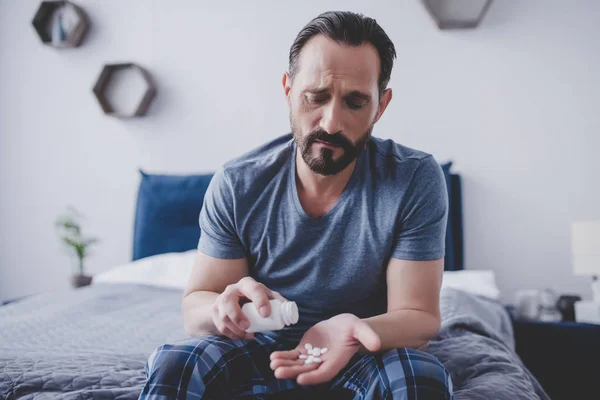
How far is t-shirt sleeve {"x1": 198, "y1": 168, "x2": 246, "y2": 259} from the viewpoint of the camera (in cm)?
123

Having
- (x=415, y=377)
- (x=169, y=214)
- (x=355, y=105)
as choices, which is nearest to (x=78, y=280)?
(x=169, y=214)

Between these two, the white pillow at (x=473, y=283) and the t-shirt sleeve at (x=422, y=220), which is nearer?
the t-shirt sleeve at (x=422, y=220)

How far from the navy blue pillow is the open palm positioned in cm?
184

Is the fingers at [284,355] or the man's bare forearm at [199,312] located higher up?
the man's bare forearm at [199,312]

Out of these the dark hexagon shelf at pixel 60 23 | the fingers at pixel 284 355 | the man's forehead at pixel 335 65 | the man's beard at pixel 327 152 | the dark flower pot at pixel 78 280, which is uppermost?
the dark hexagon shelf at pixel 60 23

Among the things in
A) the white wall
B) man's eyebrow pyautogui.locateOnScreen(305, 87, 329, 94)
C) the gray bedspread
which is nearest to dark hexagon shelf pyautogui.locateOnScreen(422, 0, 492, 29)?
the white wall

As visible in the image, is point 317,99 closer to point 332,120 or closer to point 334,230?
point 332,120

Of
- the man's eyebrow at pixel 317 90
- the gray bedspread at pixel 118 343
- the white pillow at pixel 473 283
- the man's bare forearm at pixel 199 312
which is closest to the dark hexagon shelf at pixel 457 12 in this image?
the white pillow at pixel 473 283

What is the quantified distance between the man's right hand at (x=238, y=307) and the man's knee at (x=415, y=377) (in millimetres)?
216

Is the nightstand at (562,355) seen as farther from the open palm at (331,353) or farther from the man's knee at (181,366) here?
the man's knee at (181,366)

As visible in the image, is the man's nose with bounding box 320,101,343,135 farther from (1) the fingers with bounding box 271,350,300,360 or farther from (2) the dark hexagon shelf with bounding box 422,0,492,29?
(2) the dark hexagon shelf with bounding box 422,0,492,29

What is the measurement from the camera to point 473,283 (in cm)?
221

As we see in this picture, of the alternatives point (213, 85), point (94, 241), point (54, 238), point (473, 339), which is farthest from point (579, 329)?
point (54, 238)

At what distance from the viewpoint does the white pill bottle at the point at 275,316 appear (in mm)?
939
